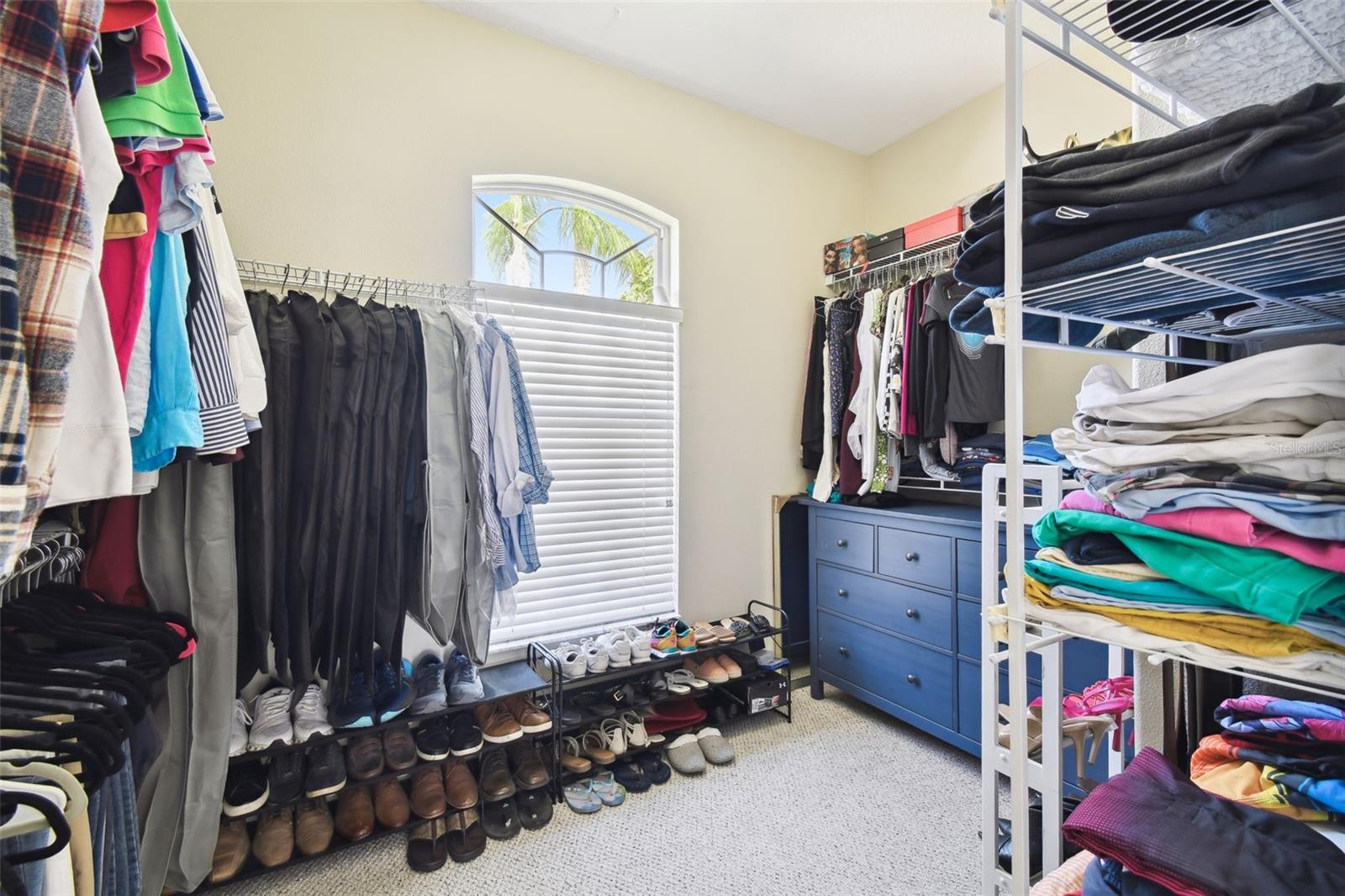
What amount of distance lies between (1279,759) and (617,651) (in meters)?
1.78

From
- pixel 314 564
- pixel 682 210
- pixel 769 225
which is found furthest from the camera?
pixel 769 225

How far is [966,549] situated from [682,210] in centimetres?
182

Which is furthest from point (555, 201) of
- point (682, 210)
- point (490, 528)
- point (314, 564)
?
point (314, 564)

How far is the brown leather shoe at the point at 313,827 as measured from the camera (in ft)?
5.54

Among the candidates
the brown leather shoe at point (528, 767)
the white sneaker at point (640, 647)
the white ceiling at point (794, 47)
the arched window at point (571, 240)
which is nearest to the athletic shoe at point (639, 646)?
the white sneaker at point (640, 647)

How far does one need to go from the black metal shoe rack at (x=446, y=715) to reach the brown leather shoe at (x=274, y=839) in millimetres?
19

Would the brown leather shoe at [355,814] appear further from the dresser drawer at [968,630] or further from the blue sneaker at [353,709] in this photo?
the dresser drawer at [968,630]

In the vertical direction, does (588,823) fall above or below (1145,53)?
below

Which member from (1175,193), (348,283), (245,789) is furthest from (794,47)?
(245,789)

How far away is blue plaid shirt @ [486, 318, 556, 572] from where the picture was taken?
2.00 m

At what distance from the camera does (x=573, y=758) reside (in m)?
2.12

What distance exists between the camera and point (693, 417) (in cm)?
273

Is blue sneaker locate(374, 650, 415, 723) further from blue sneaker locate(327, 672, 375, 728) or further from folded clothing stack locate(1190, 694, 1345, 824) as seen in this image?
folded clothing stack locate(1190, 694, 1345, 824)

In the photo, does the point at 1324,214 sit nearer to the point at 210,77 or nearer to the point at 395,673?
the point at 395,673
